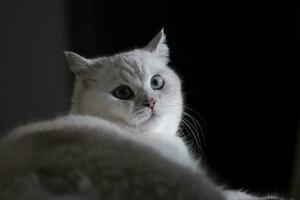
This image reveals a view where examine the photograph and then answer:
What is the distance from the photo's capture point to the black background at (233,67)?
7.61 feet

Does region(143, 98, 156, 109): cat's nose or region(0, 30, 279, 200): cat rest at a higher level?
region(143, 98, 156, 109): cat's nose

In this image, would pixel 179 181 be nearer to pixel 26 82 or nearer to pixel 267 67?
pixel 267 67

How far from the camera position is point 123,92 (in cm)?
169

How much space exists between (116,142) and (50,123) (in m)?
0.37

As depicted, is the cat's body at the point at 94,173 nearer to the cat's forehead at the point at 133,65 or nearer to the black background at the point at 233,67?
the cat's forehead at the point at 133,65

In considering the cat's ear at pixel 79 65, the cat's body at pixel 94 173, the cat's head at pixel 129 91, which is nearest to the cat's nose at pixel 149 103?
the cat's head at pixel 129 91

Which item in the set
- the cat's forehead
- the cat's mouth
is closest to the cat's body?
the cat's mouth

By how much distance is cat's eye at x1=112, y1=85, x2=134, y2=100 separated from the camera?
1678 mm

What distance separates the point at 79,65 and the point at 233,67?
944 mm

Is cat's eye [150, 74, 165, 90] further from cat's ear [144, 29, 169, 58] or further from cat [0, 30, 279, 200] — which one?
cat's ear [144, 29, 169, 58]

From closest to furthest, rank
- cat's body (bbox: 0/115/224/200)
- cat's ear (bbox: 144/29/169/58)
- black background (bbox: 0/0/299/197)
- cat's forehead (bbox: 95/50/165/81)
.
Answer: cat's body (bbox: 0/115/224/200)
cat's forehead (bbox: 95/50/165/81)
cat's ear (bbox: 144/29/169/58)
black background (bbox: 0/0/299/197)

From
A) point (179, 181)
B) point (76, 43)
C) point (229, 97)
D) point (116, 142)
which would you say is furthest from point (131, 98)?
point (76, 43)

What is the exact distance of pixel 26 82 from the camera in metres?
2.95

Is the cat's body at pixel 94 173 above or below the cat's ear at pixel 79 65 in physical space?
below
